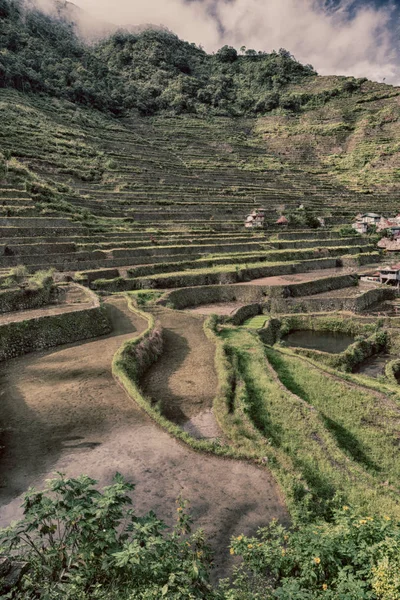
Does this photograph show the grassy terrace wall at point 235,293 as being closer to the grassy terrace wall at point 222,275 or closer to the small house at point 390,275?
the grassy terrace wall at point 222,275

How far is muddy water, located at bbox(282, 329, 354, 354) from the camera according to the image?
2109cm

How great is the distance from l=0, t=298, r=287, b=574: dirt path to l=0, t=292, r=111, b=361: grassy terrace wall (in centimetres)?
198

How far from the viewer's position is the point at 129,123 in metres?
82.1

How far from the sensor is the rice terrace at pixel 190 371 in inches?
180

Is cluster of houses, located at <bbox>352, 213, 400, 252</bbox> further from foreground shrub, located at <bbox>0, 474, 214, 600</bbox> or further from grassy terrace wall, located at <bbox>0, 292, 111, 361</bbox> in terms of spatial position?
foreground shrub, located at <bbox>0, 474, 214, 600</bbox>

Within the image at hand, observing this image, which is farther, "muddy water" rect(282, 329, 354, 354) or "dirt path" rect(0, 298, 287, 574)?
"muddy water" rect(282, 329, 354, 354)

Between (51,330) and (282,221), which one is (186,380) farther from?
(282,221)

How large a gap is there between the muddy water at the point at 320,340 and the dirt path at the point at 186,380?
20.0ft

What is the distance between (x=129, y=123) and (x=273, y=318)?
2928 inches

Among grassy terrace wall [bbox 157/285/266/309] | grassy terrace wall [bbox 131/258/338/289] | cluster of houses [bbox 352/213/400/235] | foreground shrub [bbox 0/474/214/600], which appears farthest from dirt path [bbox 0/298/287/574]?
cluster of houses [bbox 352/213/400/235]

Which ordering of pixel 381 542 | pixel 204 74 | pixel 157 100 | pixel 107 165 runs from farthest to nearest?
pixel 204 74 < pixel 157 100 < pixel 107 165 < pixel 381 542

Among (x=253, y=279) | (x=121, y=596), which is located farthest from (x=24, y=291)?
(x=253, y=279)

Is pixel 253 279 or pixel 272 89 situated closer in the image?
pixel 253 279

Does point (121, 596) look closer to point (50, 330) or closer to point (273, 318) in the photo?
point (50, 330)
